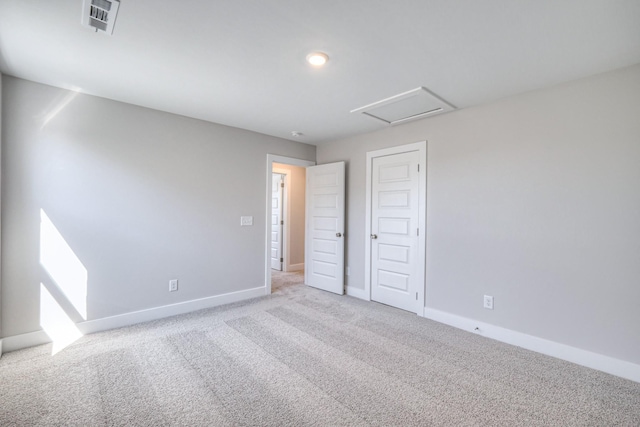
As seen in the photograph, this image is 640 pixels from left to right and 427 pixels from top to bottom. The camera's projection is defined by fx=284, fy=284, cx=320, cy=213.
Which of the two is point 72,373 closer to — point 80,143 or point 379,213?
point 80,143

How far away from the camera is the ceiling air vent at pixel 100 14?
5.36ft

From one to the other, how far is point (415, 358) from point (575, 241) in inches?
68.4

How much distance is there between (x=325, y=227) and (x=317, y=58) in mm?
2839

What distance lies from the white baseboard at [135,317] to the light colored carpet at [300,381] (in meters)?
0.13

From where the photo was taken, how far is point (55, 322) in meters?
2.75

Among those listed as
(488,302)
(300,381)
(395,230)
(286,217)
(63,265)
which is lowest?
(300,381)

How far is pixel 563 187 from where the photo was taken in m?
2.55

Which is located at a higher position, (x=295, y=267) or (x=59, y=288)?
(x=59, y=288)

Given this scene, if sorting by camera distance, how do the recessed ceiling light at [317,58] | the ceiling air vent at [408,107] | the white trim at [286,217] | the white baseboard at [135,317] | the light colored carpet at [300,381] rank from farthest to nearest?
the white trim at [286,217]
the ceiling air vent at [408,107]
the white baseboard at [135,317]
the recessed ceiling light at [317,58]
the light colored carpet at [300,381]

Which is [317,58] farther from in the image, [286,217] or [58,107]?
[286,217]

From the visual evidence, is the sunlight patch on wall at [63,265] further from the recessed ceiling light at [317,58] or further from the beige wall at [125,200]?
the recessed ceiling light at [317,58]

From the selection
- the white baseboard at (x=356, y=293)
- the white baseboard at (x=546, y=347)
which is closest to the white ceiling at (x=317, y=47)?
the white baseboard at (x=546, y=347)

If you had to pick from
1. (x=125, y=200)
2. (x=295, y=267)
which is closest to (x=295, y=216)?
(x=295, y=267)

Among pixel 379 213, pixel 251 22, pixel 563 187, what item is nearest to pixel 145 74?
Result: pixel 251 22
